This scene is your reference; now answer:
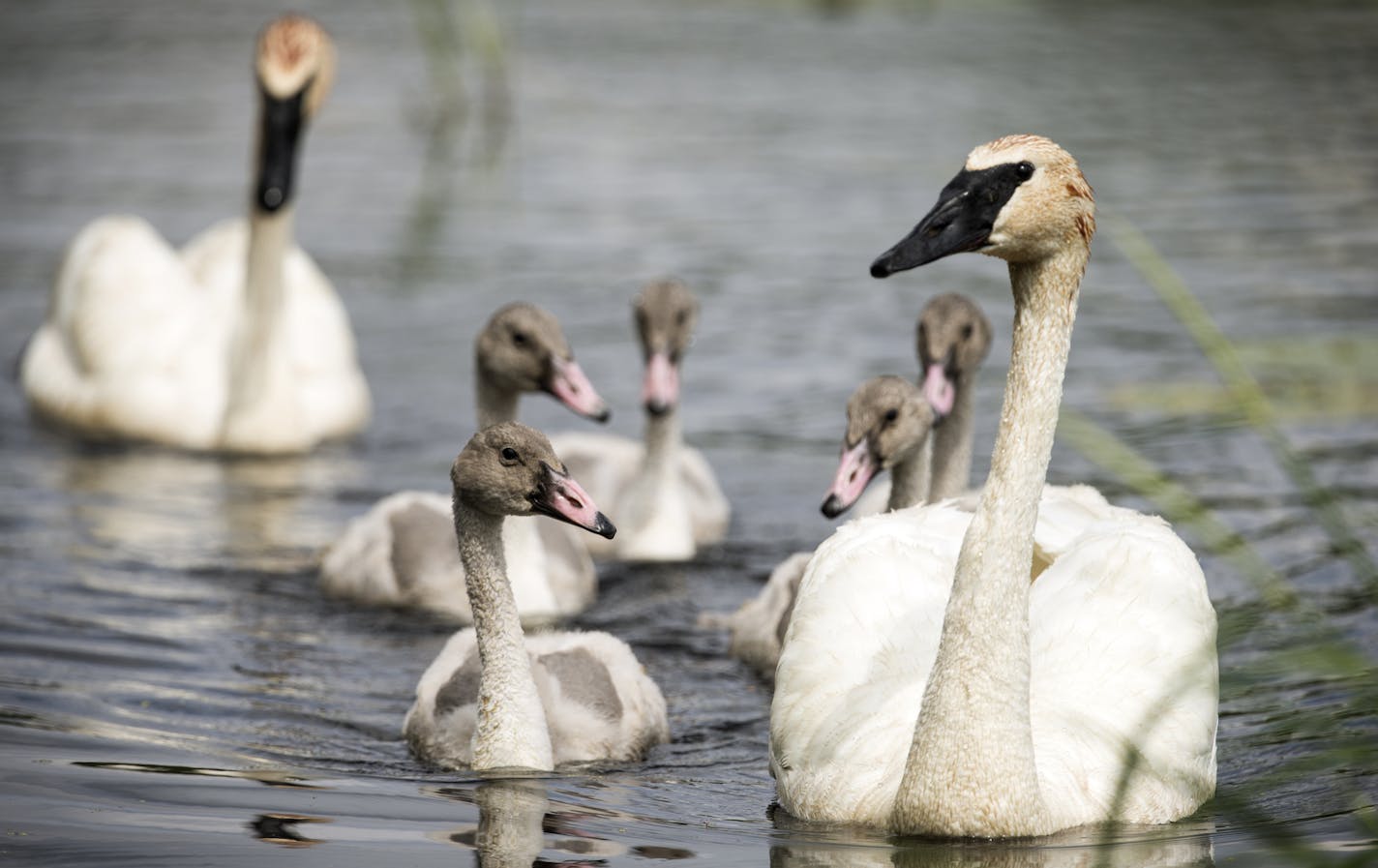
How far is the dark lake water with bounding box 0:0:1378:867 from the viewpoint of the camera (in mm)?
6371

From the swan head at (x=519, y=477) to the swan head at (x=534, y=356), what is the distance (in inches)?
76.5

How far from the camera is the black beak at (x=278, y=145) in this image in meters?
12.0

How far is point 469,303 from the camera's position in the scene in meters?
15.0

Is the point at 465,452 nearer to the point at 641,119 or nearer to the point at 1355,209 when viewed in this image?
the point at 1355,209

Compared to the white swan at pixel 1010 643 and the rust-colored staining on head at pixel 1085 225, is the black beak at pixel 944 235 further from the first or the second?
the rust-colored staining on head at pixel 1085 225

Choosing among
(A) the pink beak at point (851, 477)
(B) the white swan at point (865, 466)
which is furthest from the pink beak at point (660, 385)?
(A) the pink beak at point (851, 477)

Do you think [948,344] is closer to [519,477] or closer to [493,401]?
[493,401]

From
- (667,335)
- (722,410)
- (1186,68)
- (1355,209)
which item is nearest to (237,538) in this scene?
(667,335)

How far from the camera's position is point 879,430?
27.0 feet

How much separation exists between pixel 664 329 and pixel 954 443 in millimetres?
1616

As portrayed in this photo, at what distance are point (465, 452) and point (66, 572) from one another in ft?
10.8

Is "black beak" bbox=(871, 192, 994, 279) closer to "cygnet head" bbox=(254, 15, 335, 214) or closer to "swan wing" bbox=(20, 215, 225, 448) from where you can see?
"cygnet head" bbox=(254, 15, 335, 214)

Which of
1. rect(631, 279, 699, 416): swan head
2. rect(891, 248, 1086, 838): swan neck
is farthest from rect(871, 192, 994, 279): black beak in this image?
rect(631, 279, 699, 416): swan head

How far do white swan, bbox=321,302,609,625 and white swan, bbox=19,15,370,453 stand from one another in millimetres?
2939
